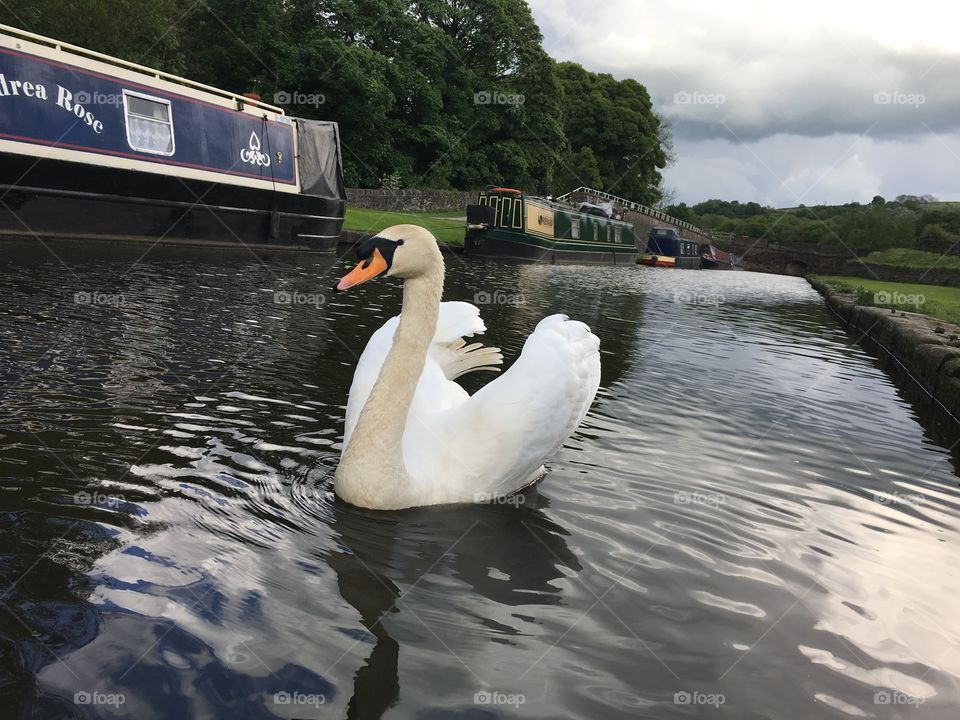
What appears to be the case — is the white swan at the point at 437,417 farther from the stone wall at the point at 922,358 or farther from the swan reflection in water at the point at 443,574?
the stone wall at the point at 922,358

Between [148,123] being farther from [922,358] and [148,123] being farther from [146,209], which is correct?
[922,358]

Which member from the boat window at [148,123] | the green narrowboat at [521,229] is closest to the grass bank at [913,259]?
the green narrowboat at [521,229]

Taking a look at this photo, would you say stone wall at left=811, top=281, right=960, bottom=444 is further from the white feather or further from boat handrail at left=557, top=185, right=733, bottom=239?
boat handrail at left=557, top=185, right=733, bottom=239

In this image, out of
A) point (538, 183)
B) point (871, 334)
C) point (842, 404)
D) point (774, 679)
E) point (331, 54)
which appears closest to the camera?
point (774, 679)

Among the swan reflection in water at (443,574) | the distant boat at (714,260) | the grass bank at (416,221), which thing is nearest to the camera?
the swan reflection in water at (443,574)

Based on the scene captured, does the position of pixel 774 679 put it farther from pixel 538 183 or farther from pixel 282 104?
pixel 538 183

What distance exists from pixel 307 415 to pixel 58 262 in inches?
337

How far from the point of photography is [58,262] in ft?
40.9

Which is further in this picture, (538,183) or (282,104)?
(538,183)

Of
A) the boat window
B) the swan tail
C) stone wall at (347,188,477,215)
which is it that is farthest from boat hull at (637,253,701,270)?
the swan tail

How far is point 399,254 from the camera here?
168 inches

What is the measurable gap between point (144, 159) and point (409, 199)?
2720cm

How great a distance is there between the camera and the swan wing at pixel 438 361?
193 inches

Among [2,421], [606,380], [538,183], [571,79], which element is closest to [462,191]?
[538,183]
